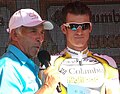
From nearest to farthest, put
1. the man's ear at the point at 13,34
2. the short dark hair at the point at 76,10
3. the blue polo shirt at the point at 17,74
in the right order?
1. the blue polo shirt at the point at 17,74
2. the man's ear at the point at 13,34
3. the short dark hair at the point at 76,10

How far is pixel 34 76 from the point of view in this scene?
8.42 feet

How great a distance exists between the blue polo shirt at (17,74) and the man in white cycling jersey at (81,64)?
18.9 inches

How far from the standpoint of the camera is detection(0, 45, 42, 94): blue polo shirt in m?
2.37

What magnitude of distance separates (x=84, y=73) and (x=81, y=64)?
87 mm

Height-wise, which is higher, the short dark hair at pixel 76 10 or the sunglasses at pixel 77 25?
the short dark hair at pixel 76 10

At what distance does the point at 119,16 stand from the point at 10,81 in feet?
11.1

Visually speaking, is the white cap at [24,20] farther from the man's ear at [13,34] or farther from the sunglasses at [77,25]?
the sunglasses at [77,25]

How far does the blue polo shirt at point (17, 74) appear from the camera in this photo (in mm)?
2373

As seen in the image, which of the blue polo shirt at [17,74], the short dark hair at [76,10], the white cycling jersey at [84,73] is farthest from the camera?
the short dark hair at [76,10]

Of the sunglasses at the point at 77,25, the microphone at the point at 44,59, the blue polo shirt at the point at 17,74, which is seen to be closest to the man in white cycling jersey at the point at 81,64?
the sunglasses at the point at 77,25

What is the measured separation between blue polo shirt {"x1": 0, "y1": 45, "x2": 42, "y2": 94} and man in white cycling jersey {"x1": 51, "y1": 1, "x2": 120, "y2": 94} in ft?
1.57

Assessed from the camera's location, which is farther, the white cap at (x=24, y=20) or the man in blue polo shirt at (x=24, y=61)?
the white cap at (x=24, y=20)

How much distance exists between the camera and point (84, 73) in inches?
121

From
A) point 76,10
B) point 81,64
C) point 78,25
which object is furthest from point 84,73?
point 76,10
